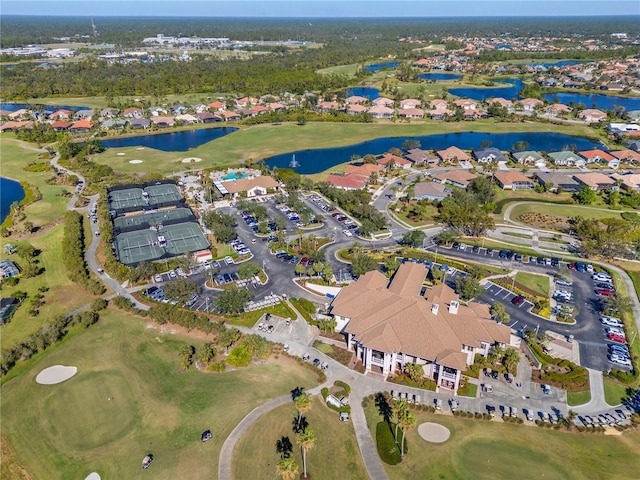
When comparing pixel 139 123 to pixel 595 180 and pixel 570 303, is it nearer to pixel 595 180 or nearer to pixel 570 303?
pixel 595 180

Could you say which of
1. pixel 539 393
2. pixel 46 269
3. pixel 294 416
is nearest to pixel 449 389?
pixel 539 393

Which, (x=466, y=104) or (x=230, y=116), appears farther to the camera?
(x=466, y=104)

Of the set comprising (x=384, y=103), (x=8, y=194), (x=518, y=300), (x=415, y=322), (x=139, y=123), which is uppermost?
(x=415, y=322)

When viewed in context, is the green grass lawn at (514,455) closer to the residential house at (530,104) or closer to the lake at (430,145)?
the lake at (430,145)

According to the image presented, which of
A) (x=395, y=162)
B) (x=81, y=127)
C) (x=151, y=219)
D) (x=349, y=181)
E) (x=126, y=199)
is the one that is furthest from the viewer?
(x=81, y=127)

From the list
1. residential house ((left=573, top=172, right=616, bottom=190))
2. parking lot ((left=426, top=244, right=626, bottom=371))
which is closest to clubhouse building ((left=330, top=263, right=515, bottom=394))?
parking lot ((left=426, top=244, right=626, bottom=371))

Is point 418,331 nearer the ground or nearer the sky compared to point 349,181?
nearer the sky

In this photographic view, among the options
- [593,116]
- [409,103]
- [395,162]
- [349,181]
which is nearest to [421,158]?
[395,162]

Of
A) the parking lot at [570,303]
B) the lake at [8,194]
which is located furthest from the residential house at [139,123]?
the parking lot at [570,303]
